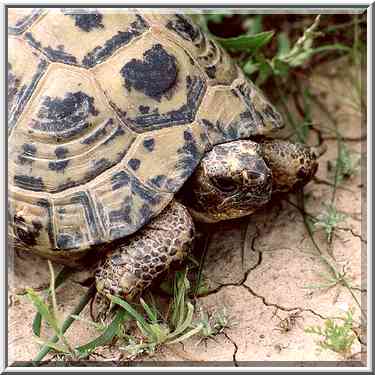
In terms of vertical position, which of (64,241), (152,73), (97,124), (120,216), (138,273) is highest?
(152,73)

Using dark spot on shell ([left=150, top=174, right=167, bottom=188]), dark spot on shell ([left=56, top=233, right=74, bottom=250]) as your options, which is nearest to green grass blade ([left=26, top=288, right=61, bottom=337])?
dark spot on shell ([left=56, top=233, right=74, bottom=250])

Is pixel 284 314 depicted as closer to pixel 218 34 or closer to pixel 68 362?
pixel 68 362

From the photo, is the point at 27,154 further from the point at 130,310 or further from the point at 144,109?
the point at 130,310

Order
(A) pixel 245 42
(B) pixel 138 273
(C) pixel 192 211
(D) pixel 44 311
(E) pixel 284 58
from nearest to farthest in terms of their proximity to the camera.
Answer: (D) pixel 44 311
(B) pixel 138 273
(C) pixel 192 211
(A) pixel 245 42
(E) pixel 284 58

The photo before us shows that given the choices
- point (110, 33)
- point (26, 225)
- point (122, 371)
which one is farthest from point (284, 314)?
point (110, 33)

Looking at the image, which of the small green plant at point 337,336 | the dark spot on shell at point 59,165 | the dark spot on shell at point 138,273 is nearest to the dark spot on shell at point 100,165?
the dark spot on shell at point 59,165

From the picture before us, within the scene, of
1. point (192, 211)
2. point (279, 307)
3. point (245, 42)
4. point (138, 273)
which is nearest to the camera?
point (138, 273)

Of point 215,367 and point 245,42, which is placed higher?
point 245,42

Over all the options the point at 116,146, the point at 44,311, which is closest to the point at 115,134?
the point at 116,146

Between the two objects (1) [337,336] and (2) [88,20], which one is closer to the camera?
(1) [337,336]
